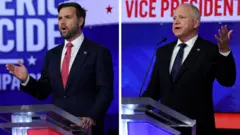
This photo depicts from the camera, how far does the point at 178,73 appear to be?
368 cm

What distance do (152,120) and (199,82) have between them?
499 mm

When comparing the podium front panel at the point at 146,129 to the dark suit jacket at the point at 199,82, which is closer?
the podium front panel at the point at 146,129

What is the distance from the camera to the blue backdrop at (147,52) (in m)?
3.65

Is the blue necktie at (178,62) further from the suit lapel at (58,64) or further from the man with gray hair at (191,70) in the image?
the suit lapel at (58,64)

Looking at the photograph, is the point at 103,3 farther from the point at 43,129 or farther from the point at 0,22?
the point at 43,129

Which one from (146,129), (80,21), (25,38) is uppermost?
(80,21)

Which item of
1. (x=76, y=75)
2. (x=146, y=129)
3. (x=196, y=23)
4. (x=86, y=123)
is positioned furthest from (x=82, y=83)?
(x=196, y=23)

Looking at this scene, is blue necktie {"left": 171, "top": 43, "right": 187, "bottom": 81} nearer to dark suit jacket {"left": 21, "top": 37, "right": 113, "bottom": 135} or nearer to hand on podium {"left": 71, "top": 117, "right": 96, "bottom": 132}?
dark suit jacket {"left": 21, "top": 37, "right": 113, "bottom": 135}

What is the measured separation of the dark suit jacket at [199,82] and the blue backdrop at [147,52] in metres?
0.06

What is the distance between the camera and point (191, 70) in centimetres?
364

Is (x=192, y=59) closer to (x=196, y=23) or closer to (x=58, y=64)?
(x=196, y=23)

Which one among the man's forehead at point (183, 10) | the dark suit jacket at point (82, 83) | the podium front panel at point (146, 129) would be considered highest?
the man's forehead at point (183, 10)

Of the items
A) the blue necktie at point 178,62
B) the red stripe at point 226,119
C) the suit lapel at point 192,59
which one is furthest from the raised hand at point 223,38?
the red stripe at point 226,119

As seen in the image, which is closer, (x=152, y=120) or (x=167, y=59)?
(x=152, y=120)
